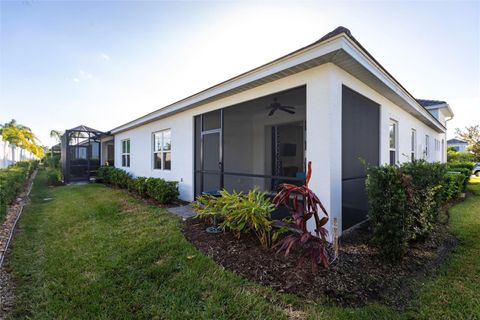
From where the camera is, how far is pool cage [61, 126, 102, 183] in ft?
42.7

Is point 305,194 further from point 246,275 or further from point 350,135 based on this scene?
point 350,135

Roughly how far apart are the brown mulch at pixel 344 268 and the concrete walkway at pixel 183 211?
1503mm

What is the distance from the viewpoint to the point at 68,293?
259cm

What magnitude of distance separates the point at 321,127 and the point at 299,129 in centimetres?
525

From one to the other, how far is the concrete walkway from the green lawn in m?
0.89

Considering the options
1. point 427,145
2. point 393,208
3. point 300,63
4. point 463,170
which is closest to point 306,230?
point 393,208

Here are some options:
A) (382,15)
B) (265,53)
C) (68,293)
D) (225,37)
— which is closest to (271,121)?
(265,53)

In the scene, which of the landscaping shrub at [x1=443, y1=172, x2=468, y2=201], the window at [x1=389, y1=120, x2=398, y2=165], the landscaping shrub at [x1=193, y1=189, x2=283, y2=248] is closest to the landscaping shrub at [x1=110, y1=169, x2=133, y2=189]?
the landscaping shrub at [x1=193, y1=189, x2=283, y2=248]

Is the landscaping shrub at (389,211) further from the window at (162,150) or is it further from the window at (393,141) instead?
the window at (162,150)

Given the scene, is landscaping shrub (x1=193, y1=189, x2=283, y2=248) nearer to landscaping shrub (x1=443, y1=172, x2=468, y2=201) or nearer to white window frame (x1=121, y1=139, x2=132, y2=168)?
landscaping shrub (x1=443, y1=172, x2=468, y2=201)

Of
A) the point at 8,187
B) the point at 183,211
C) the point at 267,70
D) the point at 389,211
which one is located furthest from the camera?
the point at 8,187

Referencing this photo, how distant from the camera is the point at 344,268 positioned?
2908 mm

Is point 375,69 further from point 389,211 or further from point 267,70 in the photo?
point 389,211

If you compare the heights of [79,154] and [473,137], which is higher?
[473,137]
